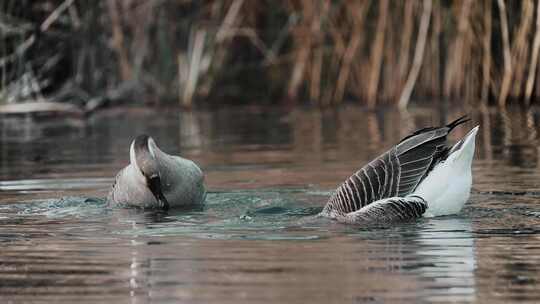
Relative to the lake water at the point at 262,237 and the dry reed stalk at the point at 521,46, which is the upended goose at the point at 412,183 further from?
the dry reed stalk at the point at 521,46

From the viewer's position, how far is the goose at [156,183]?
398 inches

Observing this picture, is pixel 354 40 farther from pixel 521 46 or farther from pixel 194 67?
pixel 521 46

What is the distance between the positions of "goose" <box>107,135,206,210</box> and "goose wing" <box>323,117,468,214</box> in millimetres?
1659

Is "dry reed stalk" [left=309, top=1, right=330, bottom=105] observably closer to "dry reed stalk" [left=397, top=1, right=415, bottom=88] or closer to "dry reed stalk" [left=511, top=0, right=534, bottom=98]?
"dry reed stalk" [left=397, top=1, right=415, bottom=88]

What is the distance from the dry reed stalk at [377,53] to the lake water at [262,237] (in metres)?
4.23

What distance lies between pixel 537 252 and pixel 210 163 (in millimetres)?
6748

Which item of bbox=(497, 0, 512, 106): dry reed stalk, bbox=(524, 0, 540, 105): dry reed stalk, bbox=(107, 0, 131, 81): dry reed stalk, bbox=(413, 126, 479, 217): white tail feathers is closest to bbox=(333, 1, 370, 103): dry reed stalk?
bbox=(497, 0, 512, 106): dry reed stalk

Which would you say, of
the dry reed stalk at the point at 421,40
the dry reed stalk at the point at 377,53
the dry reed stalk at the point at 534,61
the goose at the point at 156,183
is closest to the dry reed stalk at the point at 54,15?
the dry reed stalk at the point at 377,53

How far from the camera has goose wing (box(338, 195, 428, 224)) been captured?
8.61 meters

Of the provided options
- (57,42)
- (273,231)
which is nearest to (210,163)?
(273,231)

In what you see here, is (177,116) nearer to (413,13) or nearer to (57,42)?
(57,42)

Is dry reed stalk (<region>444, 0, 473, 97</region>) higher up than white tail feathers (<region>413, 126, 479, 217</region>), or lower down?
higher up

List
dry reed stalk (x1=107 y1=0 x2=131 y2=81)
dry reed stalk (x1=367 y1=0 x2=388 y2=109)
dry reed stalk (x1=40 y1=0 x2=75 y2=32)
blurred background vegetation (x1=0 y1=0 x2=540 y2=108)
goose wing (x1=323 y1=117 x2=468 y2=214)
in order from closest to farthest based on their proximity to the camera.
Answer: goose wing (x1=323 y1=117 x2=468 y2=214) < blurred background vegetation (x1=0 y1=0 x2=540 y2=108) < dry reed stalk (x1=367 y1=0 x2=388 y2=109) < dry reed stalk (x1=40 y1=0 x2=75 y2=32) < dry reed stalk (x1=107 y1=0 x2=131 y2=81)

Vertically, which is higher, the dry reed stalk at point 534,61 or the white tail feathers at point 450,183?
the dry reed stalk at point 534,61
